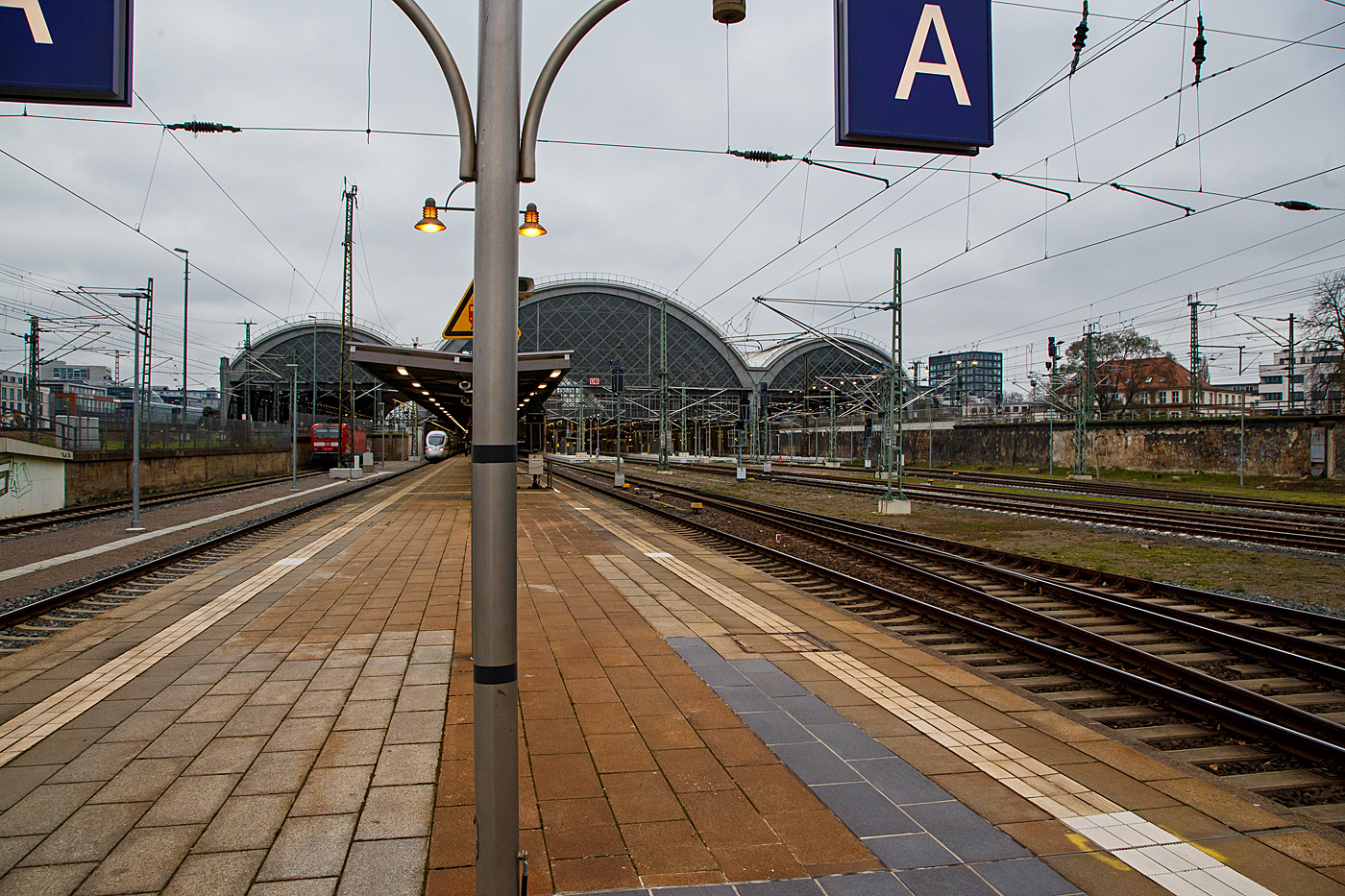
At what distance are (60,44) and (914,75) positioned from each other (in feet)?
15.8

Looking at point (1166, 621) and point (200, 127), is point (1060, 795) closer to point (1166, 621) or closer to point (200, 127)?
point (1166, 621)

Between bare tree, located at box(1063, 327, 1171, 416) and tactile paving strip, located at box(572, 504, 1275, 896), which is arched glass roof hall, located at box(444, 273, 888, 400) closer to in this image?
bare tree, located at box(1063, 327, 1171, 416)

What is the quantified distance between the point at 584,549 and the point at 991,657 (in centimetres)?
805

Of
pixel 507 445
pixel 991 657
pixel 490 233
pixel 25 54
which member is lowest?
pixel 991 657

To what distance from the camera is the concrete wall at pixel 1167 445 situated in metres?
32.2

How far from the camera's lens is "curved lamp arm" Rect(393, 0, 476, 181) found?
2949 mm

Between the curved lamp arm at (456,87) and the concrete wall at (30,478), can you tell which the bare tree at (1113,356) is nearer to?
the concrete wall at (30,478)

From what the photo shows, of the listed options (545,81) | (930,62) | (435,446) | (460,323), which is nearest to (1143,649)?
(930,62)

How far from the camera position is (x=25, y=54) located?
4.09 meters

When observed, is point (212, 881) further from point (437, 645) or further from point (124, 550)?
point (124, 550)

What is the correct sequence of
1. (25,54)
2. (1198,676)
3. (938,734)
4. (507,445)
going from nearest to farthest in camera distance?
(507,445) < (25,54) < (938,734) < (1198,676)

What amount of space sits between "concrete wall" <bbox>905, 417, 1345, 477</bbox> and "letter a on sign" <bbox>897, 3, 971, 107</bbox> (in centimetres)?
3472

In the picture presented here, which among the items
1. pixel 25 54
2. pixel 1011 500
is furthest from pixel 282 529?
pixel 1011 500

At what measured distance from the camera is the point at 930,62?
486cm
